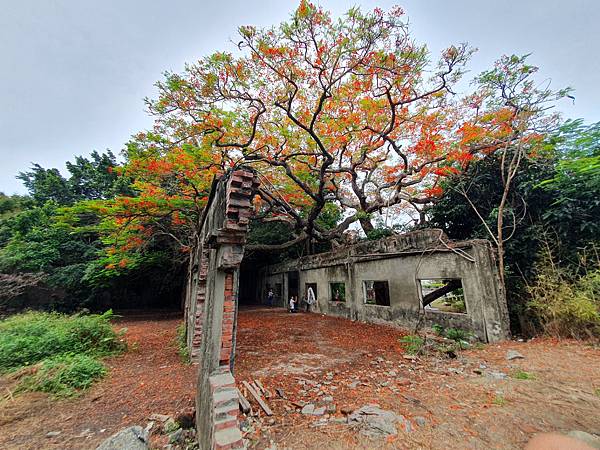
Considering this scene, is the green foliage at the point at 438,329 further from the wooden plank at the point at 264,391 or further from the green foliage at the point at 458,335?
the wooden plank at the point at 264,391

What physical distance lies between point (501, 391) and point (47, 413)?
6540mm

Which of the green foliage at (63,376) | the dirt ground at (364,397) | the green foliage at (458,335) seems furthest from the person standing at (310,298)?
the green foliage at (63,376)

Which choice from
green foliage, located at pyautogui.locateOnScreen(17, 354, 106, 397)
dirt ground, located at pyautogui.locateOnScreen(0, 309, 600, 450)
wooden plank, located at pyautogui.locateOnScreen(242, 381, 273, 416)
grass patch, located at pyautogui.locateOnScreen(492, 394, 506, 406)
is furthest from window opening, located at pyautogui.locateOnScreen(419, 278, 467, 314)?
green foliage, located at pyautogui.locateOnScreen(17, 354, 106, 397)

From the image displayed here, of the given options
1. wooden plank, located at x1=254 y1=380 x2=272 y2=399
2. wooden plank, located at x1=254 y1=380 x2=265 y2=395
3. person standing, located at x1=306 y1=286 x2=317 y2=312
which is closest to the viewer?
wooden plank, located at x1=254 y1=380 x2=272 y2=399

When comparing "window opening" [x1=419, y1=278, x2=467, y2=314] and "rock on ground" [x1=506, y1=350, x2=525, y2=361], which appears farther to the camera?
"window opening" [x1=419, y1=278, x2=467, y2=314]

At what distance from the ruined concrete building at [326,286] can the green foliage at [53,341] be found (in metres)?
1.97

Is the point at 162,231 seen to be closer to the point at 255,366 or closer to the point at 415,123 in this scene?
the point at 255,366

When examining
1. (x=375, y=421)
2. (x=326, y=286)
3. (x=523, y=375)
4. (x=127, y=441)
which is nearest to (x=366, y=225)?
(x=326, y=286)

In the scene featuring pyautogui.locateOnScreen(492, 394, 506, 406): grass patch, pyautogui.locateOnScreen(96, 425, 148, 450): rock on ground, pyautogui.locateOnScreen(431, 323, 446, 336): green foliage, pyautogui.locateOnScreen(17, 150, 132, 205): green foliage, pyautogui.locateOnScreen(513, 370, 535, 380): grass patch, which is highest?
pyautogui.locateOnScreen(17, 150, 132, 205): green foliage

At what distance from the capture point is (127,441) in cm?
265

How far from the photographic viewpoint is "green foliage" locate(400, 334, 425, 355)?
525 centimetres

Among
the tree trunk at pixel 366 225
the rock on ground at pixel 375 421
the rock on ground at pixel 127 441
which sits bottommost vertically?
the rock on ground at pixel 127 441

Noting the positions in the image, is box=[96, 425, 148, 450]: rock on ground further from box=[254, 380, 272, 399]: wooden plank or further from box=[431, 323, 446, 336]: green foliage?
box=[431, 323, 446, 336]: green foliage

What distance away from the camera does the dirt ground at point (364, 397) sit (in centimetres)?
258
